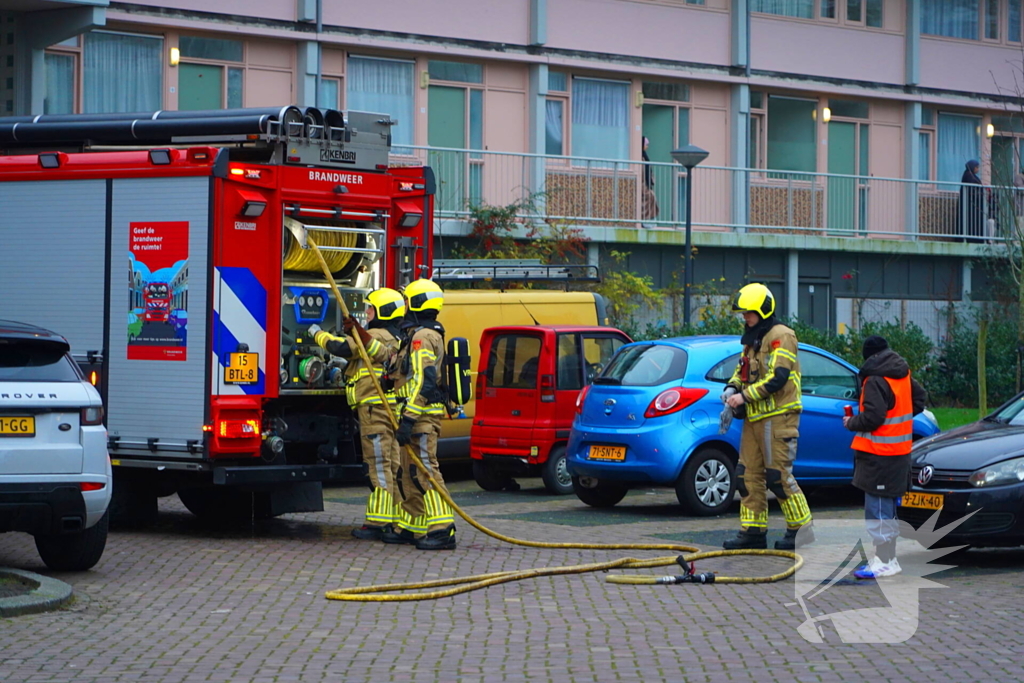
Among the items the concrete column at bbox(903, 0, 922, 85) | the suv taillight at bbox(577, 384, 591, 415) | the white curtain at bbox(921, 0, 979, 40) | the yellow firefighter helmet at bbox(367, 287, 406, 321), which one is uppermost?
the white curtain at bbox(921, 0, 979, 40)

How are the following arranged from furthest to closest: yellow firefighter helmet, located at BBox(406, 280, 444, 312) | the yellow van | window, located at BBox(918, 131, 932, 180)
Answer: window, located at BBox(918, 131, 932, 180)
the yellow van
yellow firefighter helmet, located at BBox(406, 280, 444, 312)

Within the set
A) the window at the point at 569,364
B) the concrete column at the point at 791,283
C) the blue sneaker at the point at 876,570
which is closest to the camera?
the blue sneaker at the point at 876,570

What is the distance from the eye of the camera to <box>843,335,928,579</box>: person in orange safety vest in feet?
32.3

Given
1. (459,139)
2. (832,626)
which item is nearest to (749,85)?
(459,139)

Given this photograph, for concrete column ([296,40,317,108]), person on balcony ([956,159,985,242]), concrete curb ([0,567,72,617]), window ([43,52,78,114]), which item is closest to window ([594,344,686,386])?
concrete curb ([0,567,72,617])

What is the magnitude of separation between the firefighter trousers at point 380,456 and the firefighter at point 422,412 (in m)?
0.15

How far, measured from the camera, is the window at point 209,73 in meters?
23.4

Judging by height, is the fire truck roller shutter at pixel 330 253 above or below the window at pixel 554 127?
below

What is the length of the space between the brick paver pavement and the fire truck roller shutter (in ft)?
7.07

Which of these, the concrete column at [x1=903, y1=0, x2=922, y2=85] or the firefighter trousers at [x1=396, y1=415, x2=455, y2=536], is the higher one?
the concrete column at [x1=903, y1=0, x2=922, y2=85]

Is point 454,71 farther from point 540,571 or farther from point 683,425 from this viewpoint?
point 540,571

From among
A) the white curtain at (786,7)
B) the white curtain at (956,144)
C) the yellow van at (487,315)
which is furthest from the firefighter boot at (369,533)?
the white curtain at (956,144)

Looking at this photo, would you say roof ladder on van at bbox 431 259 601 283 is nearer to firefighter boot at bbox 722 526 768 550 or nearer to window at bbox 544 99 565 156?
firefighter boot at bbox 722 526 768 550

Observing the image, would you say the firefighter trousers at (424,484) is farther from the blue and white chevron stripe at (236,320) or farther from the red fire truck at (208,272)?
the blue and white chevron stripe at (236,320)
